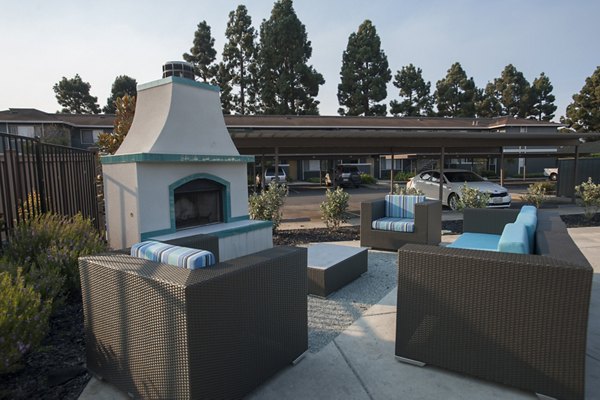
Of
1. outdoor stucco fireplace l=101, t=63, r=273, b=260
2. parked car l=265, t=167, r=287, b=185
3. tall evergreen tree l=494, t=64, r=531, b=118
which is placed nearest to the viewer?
outdoor stucco fireplace l=101, t=63, r=273, b=260

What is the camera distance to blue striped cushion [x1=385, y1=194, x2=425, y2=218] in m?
6.99

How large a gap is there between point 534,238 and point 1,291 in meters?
4.71

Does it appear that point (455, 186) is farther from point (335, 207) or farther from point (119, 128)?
point (119, 128)

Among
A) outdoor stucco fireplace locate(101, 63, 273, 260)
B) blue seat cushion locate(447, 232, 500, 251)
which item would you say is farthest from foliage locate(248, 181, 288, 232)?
blue seat cushion locate(447, 232, 500, 251)

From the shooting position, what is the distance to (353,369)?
9.37 feet

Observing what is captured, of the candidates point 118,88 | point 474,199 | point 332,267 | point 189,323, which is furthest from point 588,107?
point 118,88

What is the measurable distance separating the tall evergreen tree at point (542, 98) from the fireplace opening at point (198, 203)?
4679cm

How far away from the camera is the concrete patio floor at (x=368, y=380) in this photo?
98.8 inches

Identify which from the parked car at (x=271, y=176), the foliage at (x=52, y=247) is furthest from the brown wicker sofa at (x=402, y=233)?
the parked car at (x=271, y=176)

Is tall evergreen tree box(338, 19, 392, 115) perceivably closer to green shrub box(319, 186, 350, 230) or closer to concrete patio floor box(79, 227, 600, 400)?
green shrub box(319, 186, 350, 230)

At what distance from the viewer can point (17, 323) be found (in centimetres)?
239

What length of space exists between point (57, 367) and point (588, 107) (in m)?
39.7

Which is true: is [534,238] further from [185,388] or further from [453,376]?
[185,388]

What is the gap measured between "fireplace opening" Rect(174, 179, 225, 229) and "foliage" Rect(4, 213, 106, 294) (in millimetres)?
1335
